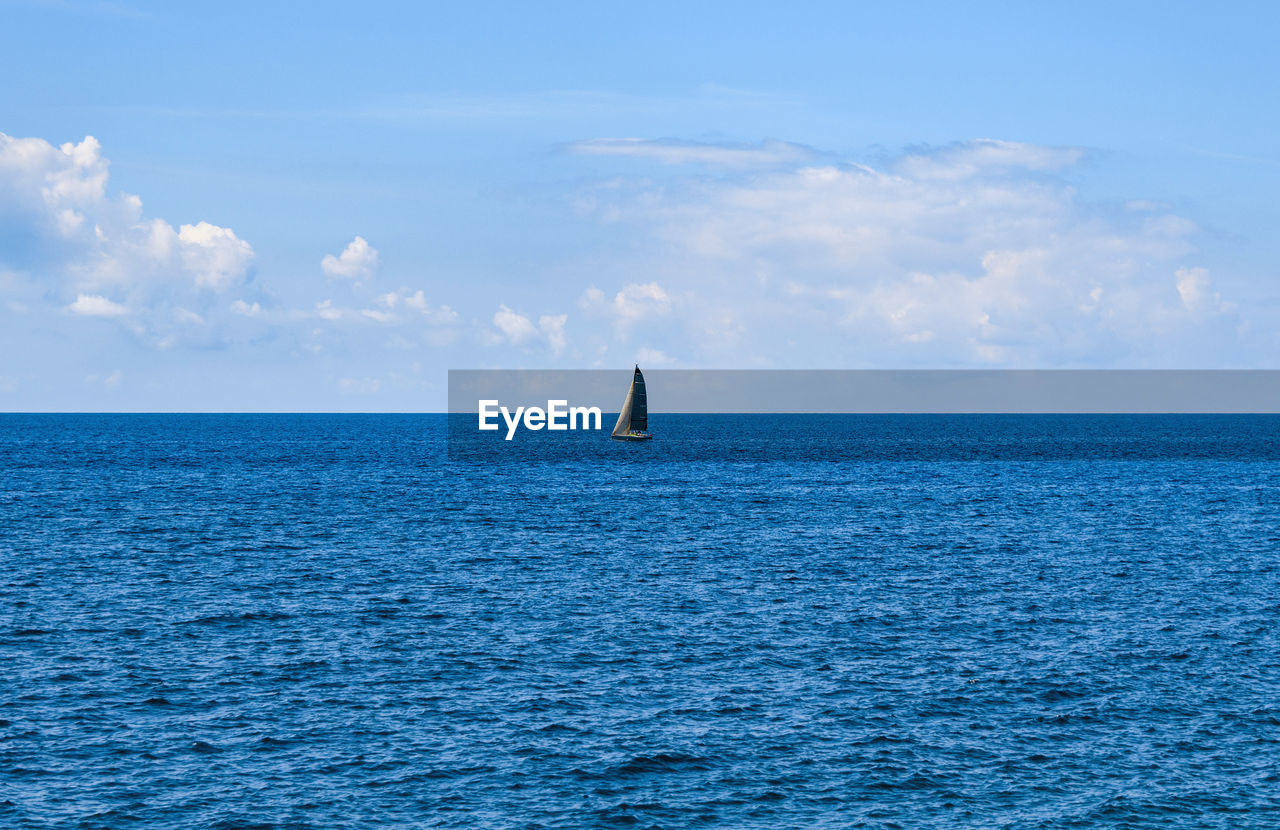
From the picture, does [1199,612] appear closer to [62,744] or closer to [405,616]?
[405,616]

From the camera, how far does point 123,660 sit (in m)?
44.2

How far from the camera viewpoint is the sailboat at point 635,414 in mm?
175250

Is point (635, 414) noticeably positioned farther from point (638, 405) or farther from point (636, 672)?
point (636, 672)

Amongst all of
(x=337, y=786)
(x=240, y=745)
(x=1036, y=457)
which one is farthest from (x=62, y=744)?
(x=1036, y=457)

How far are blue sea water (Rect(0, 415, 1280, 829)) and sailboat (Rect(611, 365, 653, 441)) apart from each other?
82.5 meters

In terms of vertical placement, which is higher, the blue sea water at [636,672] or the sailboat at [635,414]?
the sailboat at [635,414]

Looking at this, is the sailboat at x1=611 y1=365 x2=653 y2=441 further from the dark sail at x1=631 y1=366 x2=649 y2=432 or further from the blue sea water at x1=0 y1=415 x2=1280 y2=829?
the blue sea water at x1=0 y1=415 x2=1280 y2=829

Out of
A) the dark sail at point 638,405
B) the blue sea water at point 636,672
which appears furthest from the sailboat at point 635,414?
the blue sea water at point 636,672

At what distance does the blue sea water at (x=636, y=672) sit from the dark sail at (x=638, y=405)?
264 ft

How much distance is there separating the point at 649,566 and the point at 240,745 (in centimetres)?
3657

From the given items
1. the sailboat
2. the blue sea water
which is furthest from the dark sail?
the blue sea water

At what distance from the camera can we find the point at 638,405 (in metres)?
181

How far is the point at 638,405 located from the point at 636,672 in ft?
454

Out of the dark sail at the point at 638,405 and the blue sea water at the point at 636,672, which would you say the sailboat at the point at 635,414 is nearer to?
the dark sail at the point at 638,405
